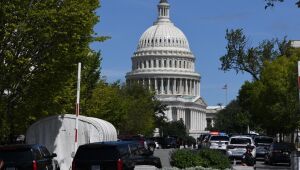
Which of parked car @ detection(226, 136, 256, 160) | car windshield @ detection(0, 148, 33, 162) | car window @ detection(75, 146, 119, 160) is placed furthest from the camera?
parked car @ detection(226, 136, 256, 160)

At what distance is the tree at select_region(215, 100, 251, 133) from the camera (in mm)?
111713

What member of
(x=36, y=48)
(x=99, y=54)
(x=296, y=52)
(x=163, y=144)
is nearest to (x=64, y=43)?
(x=36, y=48)

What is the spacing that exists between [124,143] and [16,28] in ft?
22.9

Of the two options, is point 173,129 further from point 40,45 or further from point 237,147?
point 40,45

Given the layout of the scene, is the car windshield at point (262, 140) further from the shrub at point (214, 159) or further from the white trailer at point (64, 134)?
the shrub at point (214, 159)

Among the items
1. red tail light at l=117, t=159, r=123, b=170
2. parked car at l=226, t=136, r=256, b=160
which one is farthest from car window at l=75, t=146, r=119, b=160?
parked car at l=226, t=136, r=256, b=160

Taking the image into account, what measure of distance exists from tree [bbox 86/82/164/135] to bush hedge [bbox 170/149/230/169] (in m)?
28.1

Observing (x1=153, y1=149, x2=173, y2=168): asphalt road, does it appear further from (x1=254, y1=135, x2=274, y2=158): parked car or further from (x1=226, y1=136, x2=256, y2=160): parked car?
(x1=254, y1=135, x2=274, y2=158): parked car

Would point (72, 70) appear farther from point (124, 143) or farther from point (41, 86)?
point (124, 143)

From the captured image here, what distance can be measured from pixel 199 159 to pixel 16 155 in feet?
17.4

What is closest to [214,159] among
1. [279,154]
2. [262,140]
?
[279,154]

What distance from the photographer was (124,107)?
7525 centimetres

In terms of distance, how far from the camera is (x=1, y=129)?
32.9 metres

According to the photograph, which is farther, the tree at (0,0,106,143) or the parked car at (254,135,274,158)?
the parked car at (254,135,274,158)
